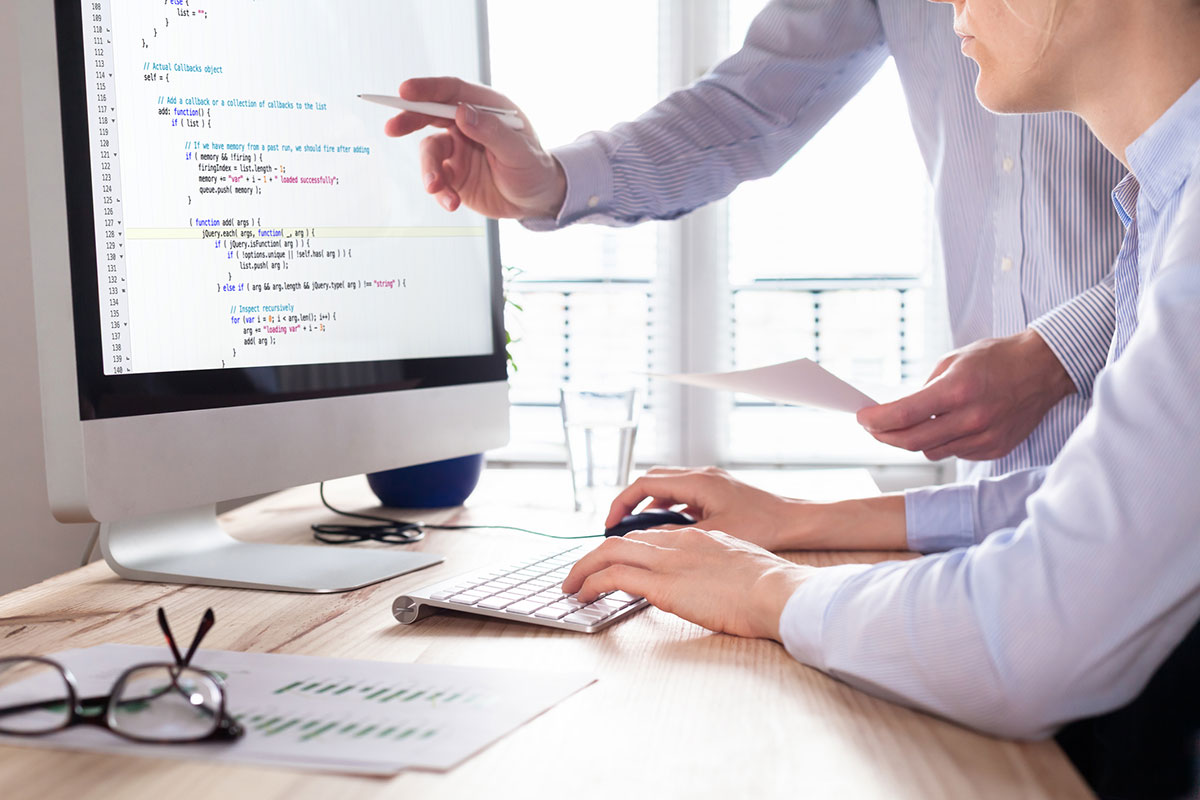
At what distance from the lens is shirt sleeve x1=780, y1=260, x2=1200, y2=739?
514mm

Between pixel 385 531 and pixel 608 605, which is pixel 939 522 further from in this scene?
pixel 385 531

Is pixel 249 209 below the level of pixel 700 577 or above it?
above

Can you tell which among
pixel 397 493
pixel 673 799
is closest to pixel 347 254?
pixel 397 493

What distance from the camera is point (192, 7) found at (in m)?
0.85

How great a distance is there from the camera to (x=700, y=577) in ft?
2.37

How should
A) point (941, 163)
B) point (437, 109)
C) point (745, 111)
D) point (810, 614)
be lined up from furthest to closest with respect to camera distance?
point (745, 111)
point (941, 163)
point (437, 109)
point (810, 614)

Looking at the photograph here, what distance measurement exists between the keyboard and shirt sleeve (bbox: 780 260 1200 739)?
9.3 inches

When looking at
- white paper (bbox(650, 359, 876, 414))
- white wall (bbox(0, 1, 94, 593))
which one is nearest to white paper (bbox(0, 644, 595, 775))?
white paper (bbox(650, 359, 876, 414))

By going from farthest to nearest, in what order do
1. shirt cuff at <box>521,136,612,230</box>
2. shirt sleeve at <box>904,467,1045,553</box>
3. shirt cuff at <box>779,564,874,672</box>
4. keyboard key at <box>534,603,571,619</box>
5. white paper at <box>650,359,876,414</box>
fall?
shirt cuff at <box>521,136,612,230</box>
shirt sleeve at <box>904,467,1045,553</box>
white paper at <box>650,359,876,414</box>
keyboard key at <box>534,603,571,619</box>
shirt cuff at <box>779,564,874,672</box>

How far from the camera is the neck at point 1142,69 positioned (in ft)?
2.63

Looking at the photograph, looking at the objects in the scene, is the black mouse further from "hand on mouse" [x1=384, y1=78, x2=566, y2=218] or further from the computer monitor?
"hand on mouse" [x1=384, y1=78, x2=566, y2=218]

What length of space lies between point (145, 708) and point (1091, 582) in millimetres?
511

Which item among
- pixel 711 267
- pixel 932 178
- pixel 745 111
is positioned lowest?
pixel 711 267

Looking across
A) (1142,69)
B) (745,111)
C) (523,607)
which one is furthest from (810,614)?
(745,111)
